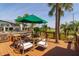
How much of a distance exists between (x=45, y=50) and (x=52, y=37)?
14.3 inches

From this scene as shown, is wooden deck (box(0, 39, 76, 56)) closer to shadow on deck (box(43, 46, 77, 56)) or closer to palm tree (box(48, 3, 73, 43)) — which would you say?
shadow on deck (box(43, 46, 77, 56))

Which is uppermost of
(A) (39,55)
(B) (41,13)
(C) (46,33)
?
(B) (41,13)

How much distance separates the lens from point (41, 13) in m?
7.10

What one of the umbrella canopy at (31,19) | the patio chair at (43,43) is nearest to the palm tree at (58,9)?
the umbrella canopy at (31,19)

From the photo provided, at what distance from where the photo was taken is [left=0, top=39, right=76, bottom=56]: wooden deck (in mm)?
7203

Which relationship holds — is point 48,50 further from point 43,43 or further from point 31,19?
point 31,19

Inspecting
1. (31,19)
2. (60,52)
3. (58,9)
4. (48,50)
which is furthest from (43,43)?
(58,9)

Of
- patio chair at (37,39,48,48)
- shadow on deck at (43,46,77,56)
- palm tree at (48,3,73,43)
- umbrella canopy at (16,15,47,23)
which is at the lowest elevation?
shadow on deck at (43,46,77,56)

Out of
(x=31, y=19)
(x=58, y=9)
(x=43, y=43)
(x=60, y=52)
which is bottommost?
(x=60, y=52)

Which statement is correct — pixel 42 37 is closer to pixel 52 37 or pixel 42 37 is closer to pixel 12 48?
pixel 52 37

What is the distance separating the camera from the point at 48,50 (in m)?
7.25

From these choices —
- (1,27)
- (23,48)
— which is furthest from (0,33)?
(23,48)

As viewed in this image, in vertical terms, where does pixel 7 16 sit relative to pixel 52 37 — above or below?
above

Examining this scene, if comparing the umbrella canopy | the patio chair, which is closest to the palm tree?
the umbrella canopy
